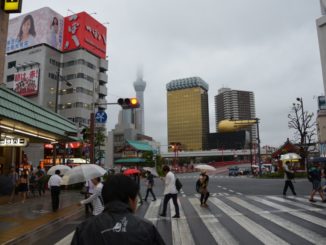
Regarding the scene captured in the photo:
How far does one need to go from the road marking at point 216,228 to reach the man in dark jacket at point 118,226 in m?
5.34

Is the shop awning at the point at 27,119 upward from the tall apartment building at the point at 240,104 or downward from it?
downward

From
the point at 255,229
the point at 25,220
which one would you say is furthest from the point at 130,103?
the point at 255,229

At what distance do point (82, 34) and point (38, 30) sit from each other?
9944 millimetres

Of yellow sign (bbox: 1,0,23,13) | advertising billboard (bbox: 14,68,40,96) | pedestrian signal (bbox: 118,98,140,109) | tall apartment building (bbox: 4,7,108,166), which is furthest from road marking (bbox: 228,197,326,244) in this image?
advertising billboard (bbox: 14,68,40,96)

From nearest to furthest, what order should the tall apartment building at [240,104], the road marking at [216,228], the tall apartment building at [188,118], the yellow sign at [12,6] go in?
the road marking at [216,228], the yellow sign at [12,6], the tall apartment building at [188,118], the tall apartment building at [240,104]

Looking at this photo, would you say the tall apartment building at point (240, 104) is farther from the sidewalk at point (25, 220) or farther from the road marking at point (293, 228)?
the road marking at point (293, 228)

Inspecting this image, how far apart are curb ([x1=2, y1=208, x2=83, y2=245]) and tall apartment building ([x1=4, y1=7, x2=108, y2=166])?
5618 centimetres

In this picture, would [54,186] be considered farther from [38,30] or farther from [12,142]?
[38,30]

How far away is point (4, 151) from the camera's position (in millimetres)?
22266

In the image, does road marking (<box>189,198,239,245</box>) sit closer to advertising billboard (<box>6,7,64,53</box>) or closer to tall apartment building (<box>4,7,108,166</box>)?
tall apartment building (<box>4,7,108,166</box>)

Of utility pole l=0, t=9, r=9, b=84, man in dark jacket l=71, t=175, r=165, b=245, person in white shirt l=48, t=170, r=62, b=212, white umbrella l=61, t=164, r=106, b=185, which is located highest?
utility pole l=0, t=9, r=9, b=84

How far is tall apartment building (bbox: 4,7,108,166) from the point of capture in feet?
228

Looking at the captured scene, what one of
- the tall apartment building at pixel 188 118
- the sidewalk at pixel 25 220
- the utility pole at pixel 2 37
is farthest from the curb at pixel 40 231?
the tall apartment building at pixel 188 118

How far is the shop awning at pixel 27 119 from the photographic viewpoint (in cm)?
1371
